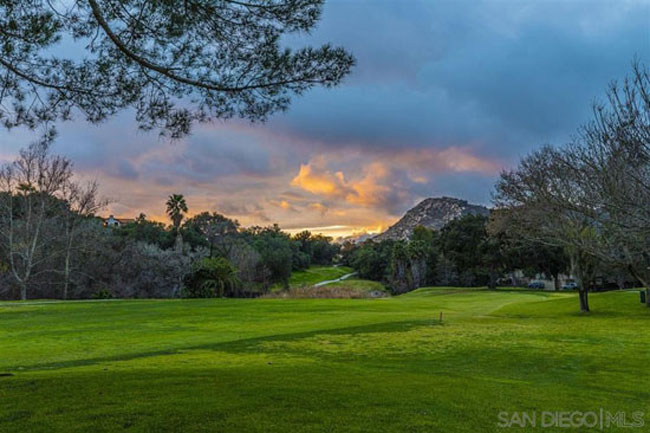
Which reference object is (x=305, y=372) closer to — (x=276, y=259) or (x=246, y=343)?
(x=246, y=343)

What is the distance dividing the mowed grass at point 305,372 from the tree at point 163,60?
198 inches

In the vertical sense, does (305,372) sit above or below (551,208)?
below

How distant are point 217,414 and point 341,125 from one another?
44.7 ft

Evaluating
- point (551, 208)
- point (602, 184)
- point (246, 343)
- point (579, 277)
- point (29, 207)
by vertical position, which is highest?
point (29, 207)

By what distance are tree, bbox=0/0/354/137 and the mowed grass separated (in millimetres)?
5034

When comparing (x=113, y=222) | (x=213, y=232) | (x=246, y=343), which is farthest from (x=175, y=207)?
(x=246, y=343)

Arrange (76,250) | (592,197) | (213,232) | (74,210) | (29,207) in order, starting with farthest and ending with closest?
1. (213,232)
2. (76,250)
3. (74,210)
4. (29,207)
5. (592,197)

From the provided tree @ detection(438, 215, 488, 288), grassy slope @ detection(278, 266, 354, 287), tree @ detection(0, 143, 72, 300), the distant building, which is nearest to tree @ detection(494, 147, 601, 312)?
tree @ detection(438, 215, 488, 288)

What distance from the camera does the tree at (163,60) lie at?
7777 mm

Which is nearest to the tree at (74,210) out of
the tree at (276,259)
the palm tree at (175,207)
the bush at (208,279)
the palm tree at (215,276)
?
the bush at (208,279)

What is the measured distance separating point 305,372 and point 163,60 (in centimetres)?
643

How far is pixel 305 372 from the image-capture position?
8000 millimetres

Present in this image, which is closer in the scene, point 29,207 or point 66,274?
point 29,207

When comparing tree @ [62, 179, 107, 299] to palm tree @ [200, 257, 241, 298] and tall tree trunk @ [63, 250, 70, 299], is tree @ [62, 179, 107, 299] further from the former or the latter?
palm tree @ [200, 257, 241, 298]
